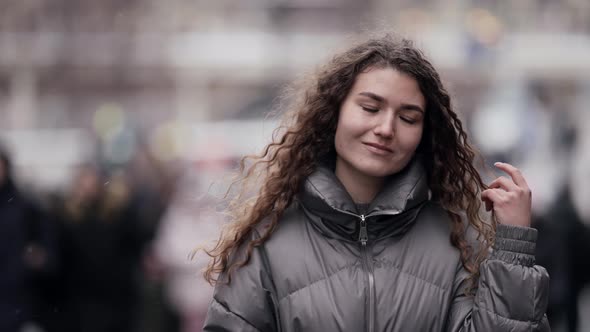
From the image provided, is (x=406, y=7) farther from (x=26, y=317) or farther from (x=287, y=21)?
(x=26, y=317)

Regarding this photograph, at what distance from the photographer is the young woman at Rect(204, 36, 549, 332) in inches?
133

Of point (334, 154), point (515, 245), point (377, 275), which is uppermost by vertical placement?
point (334, 154)

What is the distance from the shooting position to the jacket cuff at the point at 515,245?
133 inches

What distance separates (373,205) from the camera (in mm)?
3547

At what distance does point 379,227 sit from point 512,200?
1.22 ft

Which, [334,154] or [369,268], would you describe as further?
[334,154]

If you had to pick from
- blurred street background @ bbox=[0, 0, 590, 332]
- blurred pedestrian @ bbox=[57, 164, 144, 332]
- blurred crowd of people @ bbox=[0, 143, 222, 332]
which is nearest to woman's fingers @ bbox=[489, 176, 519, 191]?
blurred street background @ bbox=[0, 0, 590, 332]

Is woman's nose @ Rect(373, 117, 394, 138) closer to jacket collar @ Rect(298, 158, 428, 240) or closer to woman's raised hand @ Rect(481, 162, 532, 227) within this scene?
jacket collar @ Rect(298, 158, 428, 240)

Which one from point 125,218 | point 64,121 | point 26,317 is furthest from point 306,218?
point 64,121

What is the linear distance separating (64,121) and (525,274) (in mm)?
37270

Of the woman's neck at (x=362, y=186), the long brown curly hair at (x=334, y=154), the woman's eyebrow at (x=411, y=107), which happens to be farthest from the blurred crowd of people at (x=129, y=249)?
the woman's eyebrow at (x=411, y=107)

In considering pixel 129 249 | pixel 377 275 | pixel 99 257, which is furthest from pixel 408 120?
pixel 129 249

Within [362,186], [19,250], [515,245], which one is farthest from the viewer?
[19,250]

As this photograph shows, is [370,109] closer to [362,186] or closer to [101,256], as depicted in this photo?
[362,186]
